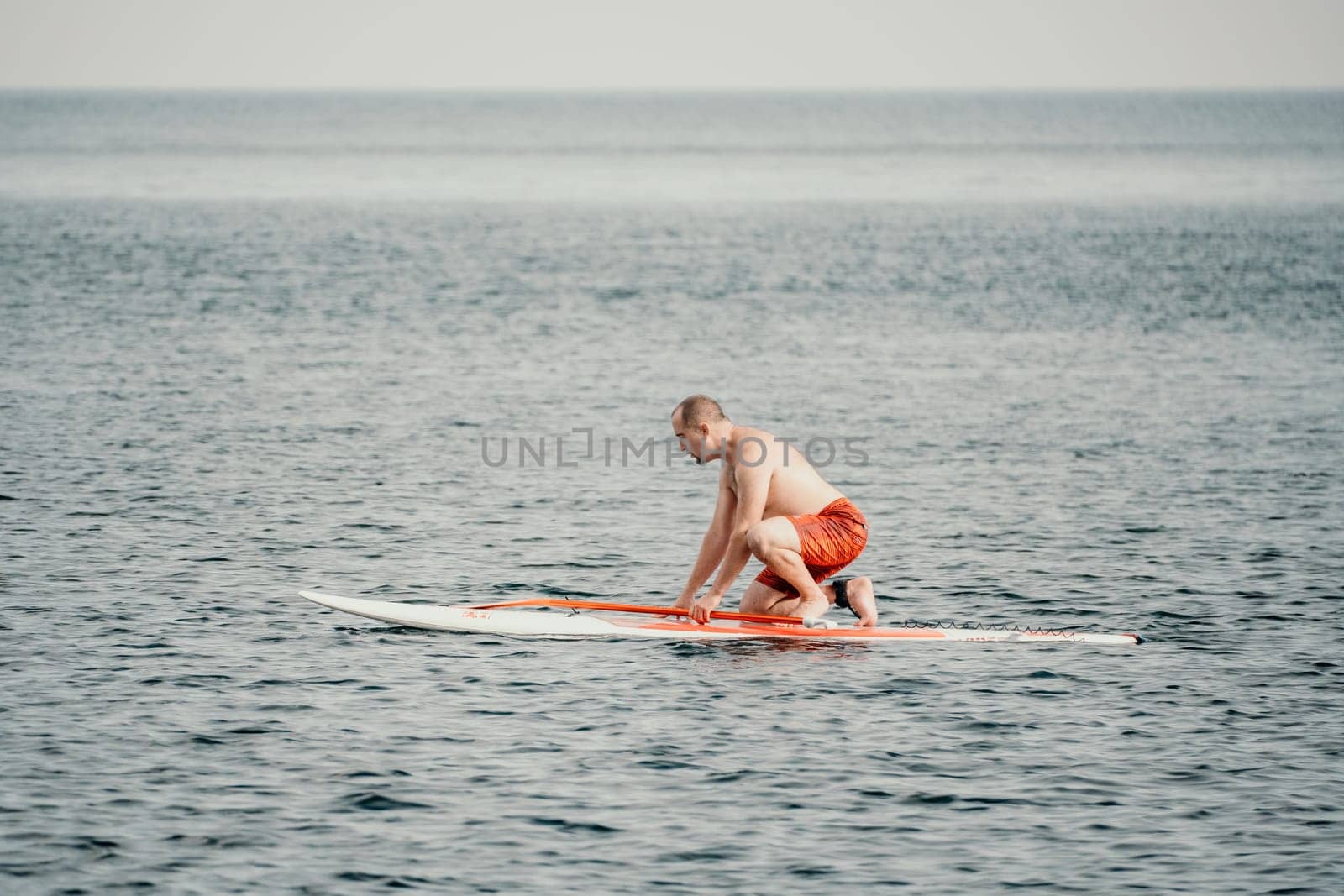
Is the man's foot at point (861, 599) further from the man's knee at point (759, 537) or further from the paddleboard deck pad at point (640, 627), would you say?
the man's knee at point (759, 537)

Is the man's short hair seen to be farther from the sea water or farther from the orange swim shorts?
the sea water

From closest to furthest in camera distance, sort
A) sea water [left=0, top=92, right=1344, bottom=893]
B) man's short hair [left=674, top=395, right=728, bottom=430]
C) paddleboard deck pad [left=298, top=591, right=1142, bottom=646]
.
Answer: sea water [left=0, top=92, right=1344, bottom=893], man's short hair [left=674, top=395, right=728, bottom=430], paddleboard deck pad [left=298, top=591, right=1142, bottom=646]

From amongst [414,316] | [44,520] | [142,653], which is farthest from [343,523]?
[414,316]

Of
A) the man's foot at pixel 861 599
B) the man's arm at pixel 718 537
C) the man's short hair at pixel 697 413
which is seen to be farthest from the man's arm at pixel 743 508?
the man's foot at pixel 861 599

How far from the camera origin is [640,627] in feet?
48.6

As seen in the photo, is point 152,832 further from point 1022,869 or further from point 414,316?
point 414,316

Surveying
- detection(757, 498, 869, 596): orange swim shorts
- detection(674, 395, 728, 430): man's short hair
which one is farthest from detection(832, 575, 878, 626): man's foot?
detection(674, 395, 728, 430): man's short hair

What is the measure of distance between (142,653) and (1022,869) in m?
7.65

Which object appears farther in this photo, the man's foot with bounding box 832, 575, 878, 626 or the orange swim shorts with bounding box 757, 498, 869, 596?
the man's foot with bounding box 832, 575, 878, 626

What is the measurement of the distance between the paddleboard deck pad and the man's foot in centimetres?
10

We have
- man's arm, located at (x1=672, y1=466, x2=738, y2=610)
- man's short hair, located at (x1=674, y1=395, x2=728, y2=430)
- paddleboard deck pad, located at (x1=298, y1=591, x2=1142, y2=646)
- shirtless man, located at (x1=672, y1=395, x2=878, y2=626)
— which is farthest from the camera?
paddleboard deck pad, located at (x1=298, y1=591, x2=1142, y2=646)

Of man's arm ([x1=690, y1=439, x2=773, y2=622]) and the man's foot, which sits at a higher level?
man's arm ([x1=690, y1=439, x2=773, y2=622])

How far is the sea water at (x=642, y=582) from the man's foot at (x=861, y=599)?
12.6 inches

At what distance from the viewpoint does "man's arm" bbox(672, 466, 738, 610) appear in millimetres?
14461
